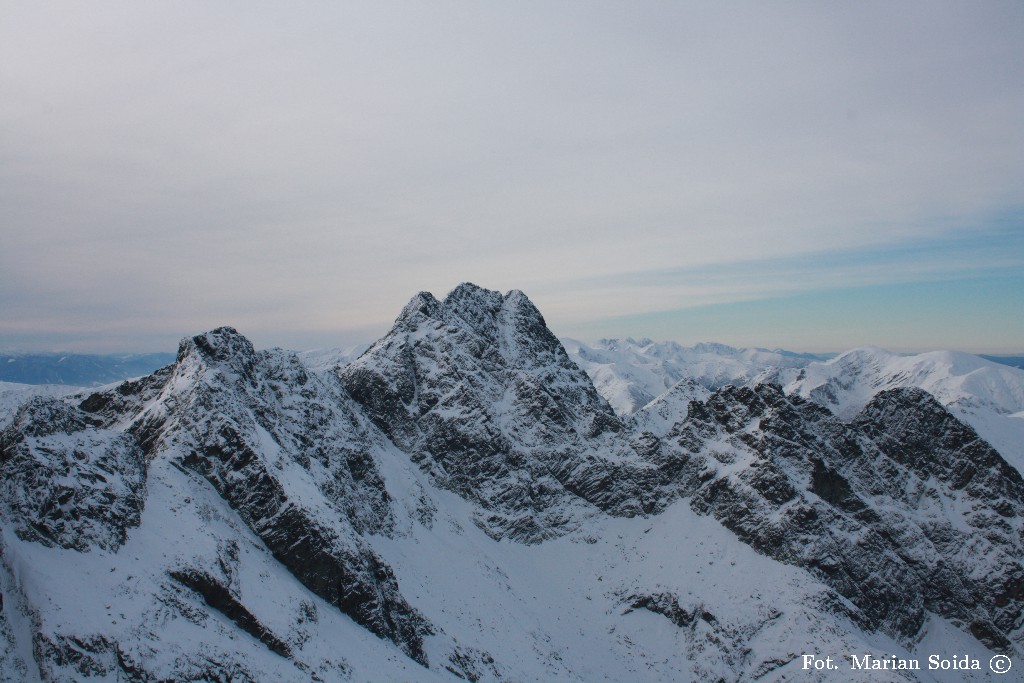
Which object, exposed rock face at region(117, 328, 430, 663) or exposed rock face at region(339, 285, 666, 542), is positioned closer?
exposed rock face at region(117, 328, 430, 663)

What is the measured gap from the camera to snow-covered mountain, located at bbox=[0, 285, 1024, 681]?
4466 centimetres

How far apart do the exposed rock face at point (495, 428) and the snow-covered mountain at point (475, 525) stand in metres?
A: 0.40

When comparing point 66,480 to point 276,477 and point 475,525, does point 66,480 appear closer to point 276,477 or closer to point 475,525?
point 276,477

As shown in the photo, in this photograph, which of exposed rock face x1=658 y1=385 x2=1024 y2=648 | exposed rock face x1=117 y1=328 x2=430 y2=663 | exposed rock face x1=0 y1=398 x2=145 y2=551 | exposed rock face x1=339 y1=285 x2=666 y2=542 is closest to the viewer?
exposed rock face x1=0 y1=398 x2=145 y2=551

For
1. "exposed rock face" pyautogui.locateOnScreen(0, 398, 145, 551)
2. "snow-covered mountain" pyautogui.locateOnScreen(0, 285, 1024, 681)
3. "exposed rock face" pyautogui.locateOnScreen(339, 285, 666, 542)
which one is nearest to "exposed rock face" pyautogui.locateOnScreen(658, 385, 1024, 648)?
"snow-covered mountain" pyautogui.locateOnScreen(0, 285, 1024, 681)

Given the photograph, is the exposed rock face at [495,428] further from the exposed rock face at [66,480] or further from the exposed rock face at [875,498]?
the exposed rock face at [66,480]

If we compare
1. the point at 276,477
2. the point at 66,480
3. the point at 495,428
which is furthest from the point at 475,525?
the point at 66,480

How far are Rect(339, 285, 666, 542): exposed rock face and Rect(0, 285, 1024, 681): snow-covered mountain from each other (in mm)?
400

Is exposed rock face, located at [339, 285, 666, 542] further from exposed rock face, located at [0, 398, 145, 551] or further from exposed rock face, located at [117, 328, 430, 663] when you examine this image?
exposed rock face, located at [0, 398, 145, 551]

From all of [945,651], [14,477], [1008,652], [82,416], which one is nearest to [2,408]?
[82,416]

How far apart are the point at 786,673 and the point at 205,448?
68532 mm

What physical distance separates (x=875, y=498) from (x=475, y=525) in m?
66.6

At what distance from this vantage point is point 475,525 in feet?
317

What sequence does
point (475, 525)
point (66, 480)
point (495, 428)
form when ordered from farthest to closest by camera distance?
point (495, 428), point (475, 525), point (66, 480)
